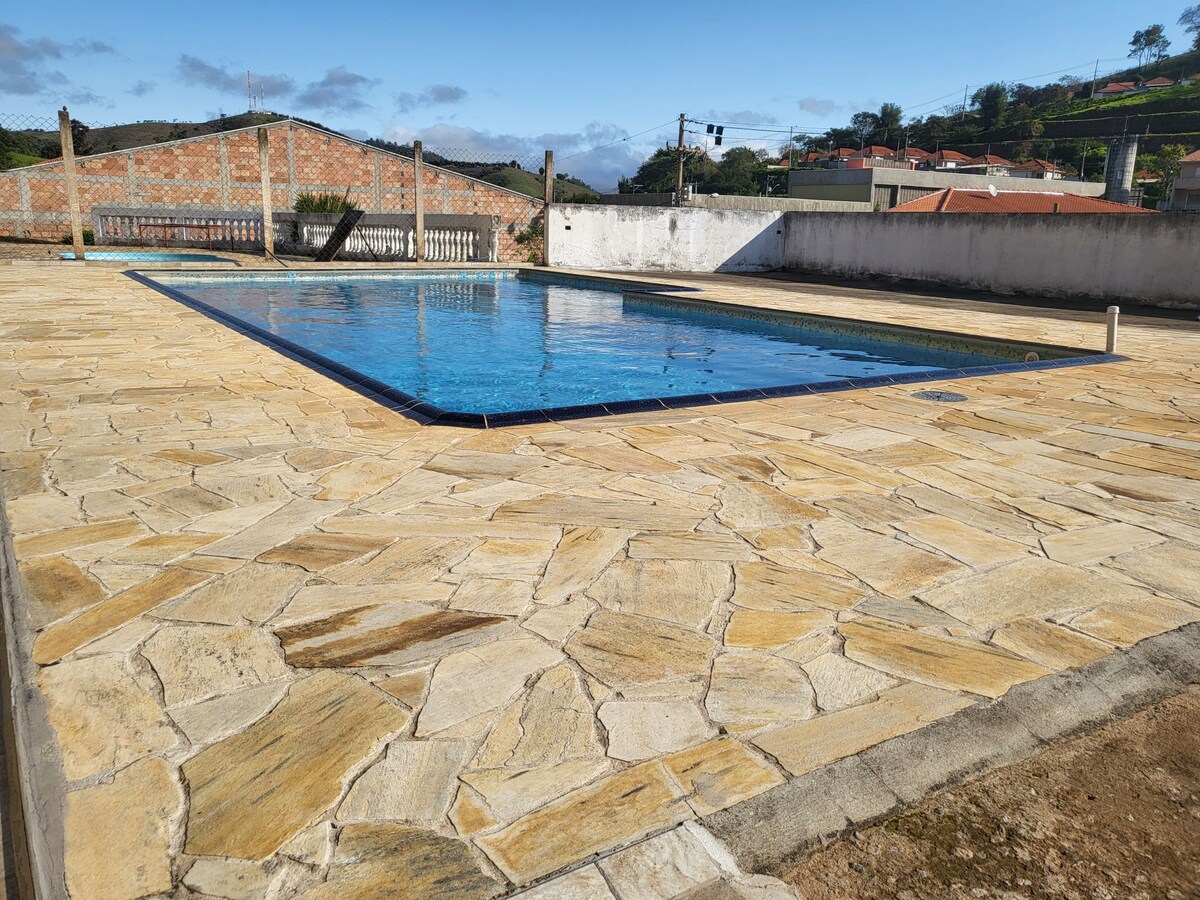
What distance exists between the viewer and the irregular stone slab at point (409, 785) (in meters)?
1.62

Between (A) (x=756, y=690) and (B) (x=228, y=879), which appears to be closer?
(B) (x=228, y=879)

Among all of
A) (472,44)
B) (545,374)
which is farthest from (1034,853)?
(472,44)

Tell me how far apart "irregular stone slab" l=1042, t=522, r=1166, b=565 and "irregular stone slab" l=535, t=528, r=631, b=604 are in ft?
5.12

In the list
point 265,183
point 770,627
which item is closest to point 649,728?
point 770,627

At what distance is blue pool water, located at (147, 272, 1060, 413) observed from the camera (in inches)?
312

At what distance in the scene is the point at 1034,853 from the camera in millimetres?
1555

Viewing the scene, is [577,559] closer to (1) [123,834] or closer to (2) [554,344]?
(1) [123,834]

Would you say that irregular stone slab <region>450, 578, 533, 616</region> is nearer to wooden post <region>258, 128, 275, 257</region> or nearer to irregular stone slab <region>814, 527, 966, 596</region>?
irregular stone slab <region>814, 527, 966, 596</region>

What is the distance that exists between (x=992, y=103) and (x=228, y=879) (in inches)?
4630

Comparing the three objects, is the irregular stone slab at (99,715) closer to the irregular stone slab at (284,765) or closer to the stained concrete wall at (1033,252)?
Answer: the irregular stone slab at (284,765)

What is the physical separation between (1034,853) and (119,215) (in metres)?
23.5

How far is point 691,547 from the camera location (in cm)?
300

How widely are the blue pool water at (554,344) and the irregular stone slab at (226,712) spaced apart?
490cm

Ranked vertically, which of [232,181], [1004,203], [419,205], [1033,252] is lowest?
[1033,252]
